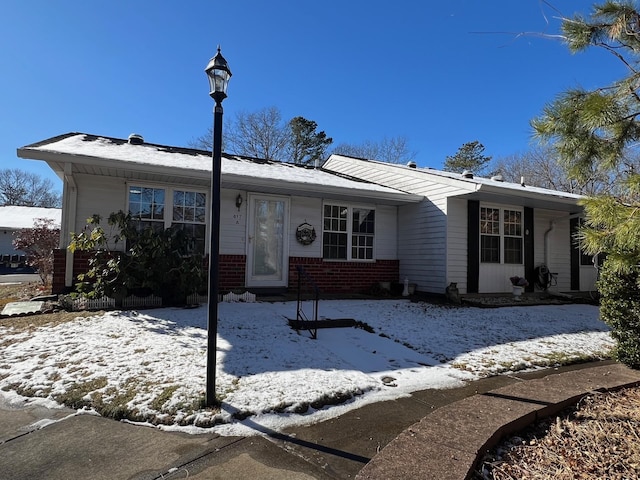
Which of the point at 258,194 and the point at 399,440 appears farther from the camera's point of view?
the point at 258,194

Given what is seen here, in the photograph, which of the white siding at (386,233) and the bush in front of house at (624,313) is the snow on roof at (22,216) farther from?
the bush in front of house at (624,313)

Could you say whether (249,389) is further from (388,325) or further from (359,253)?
(359,253)

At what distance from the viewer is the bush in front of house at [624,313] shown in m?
4.21

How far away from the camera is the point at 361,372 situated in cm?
398

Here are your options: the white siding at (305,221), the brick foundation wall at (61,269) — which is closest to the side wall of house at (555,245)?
the white siding at (305,221)

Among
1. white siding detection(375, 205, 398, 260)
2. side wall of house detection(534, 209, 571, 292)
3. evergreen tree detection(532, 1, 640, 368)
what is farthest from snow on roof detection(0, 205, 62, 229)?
evergreen tree detection(532, 1, 640, 368)

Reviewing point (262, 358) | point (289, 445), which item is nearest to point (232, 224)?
point (262, 358)

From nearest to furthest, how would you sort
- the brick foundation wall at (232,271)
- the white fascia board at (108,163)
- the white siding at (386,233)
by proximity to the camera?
1. the white fascia board at (108,163)
2. the brick foundation wall at (232,271)
3. the white siding at (386,233)

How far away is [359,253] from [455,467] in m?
7.93

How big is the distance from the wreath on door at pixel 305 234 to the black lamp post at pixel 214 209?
19.5 feet

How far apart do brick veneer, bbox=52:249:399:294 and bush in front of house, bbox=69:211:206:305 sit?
0.66 meters

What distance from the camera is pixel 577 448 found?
8.24 ft

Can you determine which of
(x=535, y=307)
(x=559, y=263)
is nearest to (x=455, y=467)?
(x=535, y=307)

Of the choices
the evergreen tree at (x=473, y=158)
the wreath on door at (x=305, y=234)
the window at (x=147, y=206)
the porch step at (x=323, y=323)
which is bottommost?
the porch step at (x=323, y=323)
